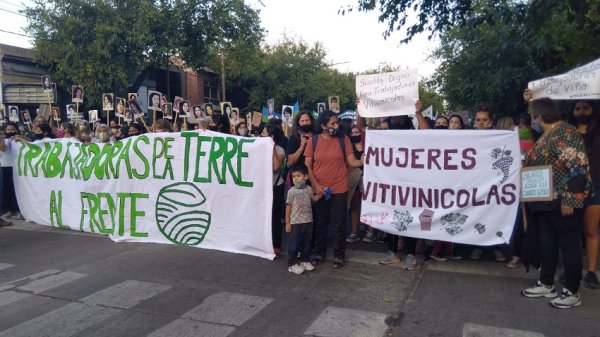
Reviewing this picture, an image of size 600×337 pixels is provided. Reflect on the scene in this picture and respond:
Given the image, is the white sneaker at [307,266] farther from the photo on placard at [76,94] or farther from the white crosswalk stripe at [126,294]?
the photo on placard at [76,94]

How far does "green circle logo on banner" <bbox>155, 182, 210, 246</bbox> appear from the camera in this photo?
19.8 feet

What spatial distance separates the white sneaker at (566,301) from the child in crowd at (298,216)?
2.32 metres

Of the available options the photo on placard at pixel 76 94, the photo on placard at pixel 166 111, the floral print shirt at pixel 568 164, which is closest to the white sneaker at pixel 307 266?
the floral print shirt at pixel 568 164

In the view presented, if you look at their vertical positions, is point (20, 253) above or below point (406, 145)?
below

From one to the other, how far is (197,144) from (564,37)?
356 inches

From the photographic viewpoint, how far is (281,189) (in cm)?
595

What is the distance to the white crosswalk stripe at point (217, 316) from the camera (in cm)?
372

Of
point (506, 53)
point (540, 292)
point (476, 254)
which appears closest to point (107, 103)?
point (506, 53)

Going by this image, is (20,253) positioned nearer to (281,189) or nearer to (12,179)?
(12,179)

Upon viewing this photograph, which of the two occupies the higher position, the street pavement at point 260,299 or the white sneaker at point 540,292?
the white sneaker at point 540,292

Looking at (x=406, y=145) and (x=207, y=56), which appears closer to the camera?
(x=406, y=145)

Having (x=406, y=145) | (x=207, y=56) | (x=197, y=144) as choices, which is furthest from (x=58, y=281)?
(x=207, y=56)

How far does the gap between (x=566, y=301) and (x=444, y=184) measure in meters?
1.53

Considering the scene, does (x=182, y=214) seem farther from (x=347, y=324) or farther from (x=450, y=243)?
(x=450, y=243)
